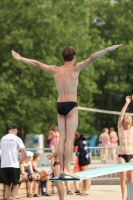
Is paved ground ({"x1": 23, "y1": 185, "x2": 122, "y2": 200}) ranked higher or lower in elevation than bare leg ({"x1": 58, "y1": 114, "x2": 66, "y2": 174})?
lower

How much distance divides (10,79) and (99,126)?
2114cm

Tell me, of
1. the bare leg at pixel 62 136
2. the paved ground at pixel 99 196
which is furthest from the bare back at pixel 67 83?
the paved ground at pixel 99 196

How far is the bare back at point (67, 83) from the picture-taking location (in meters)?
11.6

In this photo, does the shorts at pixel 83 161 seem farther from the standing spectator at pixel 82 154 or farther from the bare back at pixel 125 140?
the bare back at pixel 125 140

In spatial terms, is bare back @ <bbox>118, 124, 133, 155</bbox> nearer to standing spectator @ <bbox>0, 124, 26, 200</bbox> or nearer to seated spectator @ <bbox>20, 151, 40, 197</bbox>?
standing spectator @ <bbox>0, 124, 26, 200</bbox>

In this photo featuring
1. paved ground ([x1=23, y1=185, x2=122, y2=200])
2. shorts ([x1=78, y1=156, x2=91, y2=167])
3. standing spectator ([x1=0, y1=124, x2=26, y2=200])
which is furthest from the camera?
shorts ([x1=78, y1=156, x2=91, y2=167])

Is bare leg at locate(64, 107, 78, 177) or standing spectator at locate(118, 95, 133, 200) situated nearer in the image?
bare leg at locate(64, 107, 78, 177)

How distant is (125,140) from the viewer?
16578 mm

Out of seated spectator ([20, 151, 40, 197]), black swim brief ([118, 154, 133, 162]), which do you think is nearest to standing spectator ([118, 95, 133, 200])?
black swim brief ([118, 154, 133, 162])

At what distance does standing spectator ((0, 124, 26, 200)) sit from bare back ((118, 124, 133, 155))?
7.12ft

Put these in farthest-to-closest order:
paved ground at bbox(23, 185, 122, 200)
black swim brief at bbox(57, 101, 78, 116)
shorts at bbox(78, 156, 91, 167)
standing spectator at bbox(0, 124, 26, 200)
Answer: shorts at bbox(78, 156, 91, 167) → paved ground at bbox(23, 185, 122, 200) → standing spectator at bbox(0, 124, 26, 200) → black swim brief at bbox(57, 101, 78, 116)

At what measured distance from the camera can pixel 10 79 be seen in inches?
1900

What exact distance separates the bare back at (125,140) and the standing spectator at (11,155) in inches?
85.4

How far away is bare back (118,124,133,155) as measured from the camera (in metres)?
16.5
